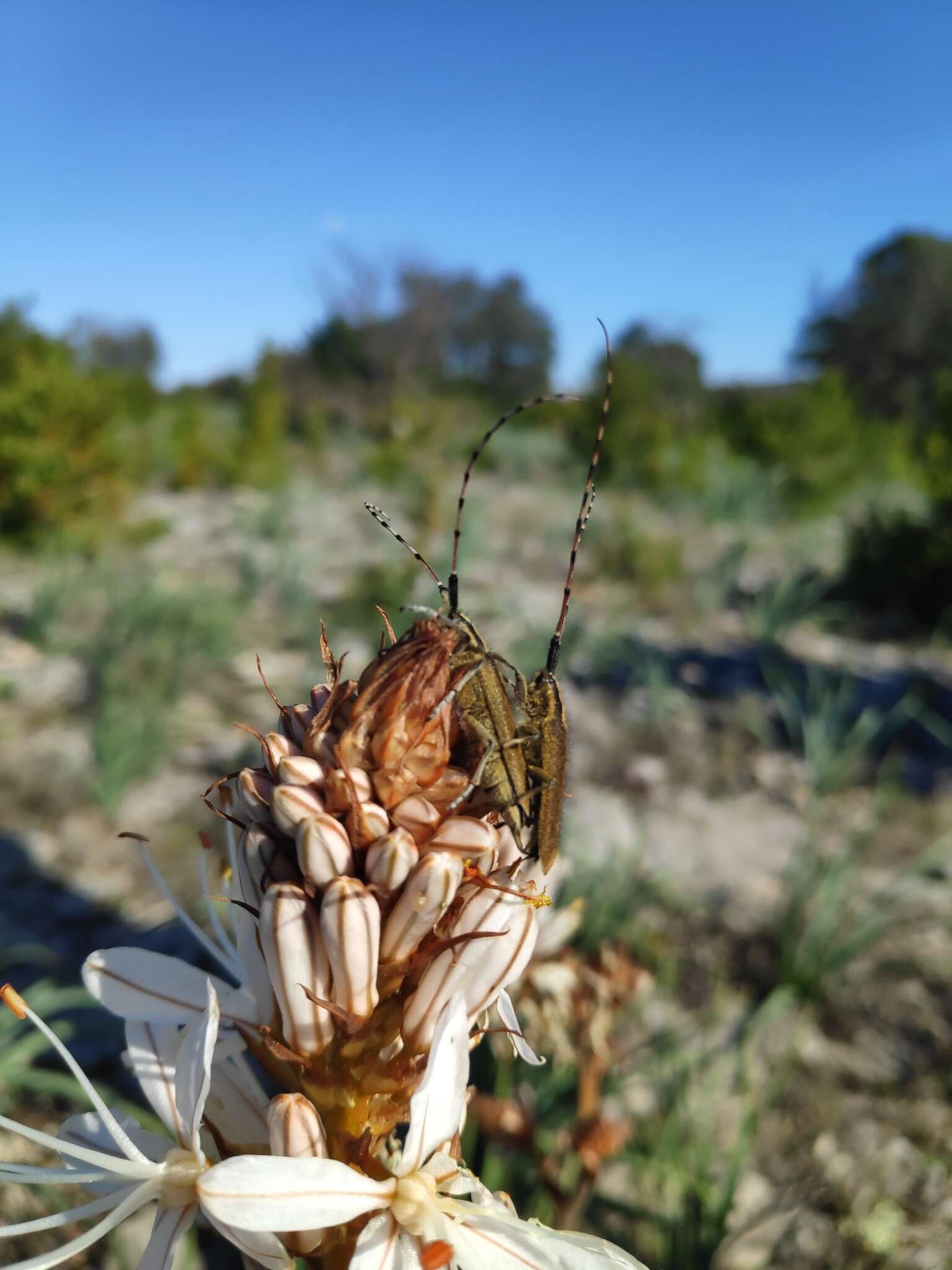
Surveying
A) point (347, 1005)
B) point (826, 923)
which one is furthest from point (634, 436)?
point (347, 1005)

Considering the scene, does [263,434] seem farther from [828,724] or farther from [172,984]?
[172,984]

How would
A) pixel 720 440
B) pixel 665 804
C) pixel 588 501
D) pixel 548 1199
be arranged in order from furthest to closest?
pixel 720 440
pixel 665 804
pixel 548 1199
pixel 588 501

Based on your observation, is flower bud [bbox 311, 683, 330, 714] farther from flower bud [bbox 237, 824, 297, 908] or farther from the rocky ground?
the rocky ground

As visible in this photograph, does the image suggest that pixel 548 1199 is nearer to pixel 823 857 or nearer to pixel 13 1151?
pixel 13 1151

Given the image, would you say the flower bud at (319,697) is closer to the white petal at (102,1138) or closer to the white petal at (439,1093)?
the white petal at (439,1093)

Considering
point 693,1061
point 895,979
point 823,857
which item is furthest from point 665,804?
point 693,1061

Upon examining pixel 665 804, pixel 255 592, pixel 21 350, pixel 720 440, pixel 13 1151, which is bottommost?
pixel 13 1151

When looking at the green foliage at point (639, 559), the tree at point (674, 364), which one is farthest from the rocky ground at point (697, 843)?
the tree at point (674, 364)

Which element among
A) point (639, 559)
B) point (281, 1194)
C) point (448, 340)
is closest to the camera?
point (281, 1194)
